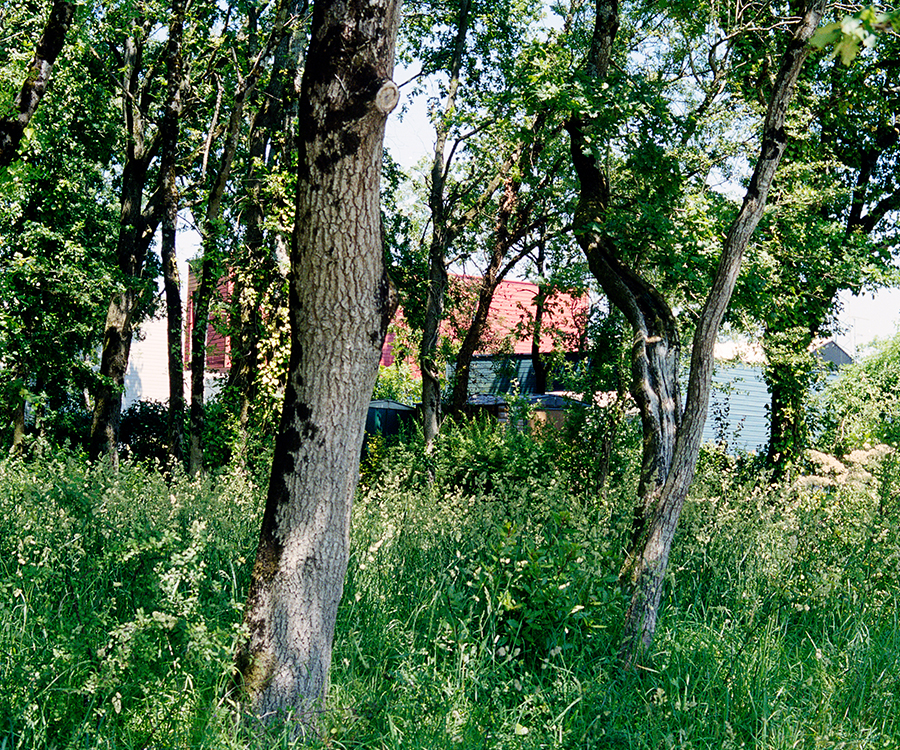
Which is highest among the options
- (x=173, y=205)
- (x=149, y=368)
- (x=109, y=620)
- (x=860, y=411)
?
(x=173, y=205)

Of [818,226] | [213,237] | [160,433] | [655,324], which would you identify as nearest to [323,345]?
[655,324]

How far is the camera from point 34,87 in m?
6.03

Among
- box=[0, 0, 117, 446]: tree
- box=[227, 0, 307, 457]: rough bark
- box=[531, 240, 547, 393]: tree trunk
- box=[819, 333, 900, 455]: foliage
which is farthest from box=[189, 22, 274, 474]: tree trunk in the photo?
box=[819, 333, 900, 455]: foliage

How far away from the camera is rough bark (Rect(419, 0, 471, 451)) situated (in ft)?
48.5

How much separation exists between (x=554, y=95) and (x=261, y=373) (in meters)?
7.11

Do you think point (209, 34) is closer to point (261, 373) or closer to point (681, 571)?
point (261, 373)

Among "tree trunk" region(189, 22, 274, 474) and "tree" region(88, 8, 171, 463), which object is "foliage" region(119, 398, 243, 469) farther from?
"tree" region(88, 8, 171, 463)

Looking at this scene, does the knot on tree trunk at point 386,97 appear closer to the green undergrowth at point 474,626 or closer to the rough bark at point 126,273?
the green undergrowth at point 474,626

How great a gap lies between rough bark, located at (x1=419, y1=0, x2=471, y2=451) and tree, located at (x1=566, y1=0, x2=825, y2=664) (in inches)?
277

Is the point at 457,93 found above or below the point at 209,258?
above

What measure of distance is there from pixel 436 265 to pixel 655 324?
946cm

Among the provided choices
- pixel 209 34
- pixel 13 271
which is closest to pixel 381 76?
pixel 13 271

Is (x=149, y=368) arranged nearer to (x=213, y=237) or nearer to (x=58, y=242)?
(x=58, y=242)

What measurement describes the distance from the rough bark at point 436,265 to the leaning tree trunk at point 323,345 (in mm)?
10619
